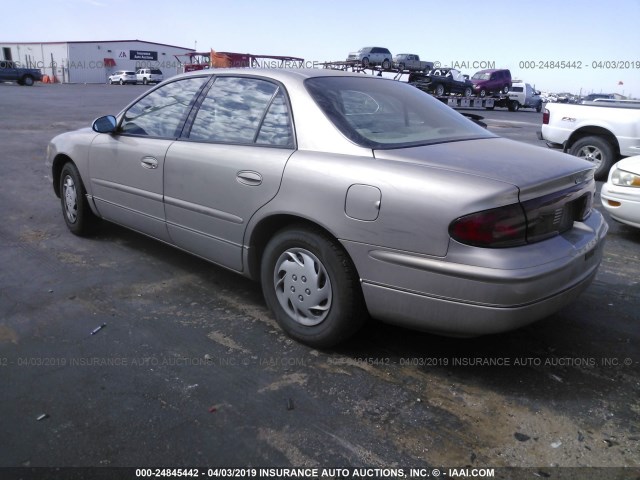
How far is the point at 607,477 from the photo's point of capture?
2.12 meters

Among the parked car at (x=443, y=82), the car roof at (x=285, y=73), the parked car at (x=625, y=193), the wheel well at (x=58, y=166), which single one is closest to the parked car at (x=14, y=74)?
the parked car at (x=443, y=82)

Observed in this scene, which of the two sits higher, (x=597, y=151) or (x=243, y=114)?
(x=243, y=114)

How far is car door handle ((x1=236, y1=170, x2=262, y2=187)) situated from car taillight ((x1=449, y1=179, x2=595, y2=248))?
1239mm

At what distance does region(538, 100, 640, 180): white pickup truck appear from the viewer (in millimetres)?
8352

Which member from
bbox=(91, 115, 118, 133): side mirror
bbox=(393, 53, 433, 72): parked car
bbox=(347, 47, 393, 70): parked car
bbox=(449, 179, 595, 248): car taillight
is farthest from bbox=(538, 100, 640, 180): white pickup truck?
bbox=(393, 53, 433, 72): parked car

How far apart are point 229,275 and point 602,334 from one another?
265 cm

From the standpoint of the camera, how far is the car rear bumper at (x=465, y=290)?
241cm

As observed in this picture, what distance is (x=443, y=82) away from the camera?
30344 millimetres

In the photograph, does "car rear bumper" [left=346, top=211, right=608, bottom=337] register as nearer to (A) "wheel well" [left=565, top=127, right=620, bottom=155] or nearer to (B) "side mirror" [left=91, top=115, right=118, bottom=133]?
(B) "side mirror" [left=91, top=115, right=118, bottom=133]

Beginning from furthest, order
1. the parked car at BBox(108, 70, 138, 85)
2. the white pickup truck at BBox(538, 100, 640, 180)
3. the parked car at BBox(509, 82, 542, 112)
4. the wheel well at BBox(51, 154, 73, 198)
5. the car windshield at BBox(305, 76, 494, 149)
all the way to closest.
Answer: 1. the parked car at BBox(108, 70, 138, 85)
2. the parked car at BBox(509, 82, 542, 112)
3. the white pickup truck at BBox(538, 100, 640, 180)
4. the wheel well at BBox(51, 154, 73, 198)
5. the car windshield at BBox(305, 76, 494, 149)

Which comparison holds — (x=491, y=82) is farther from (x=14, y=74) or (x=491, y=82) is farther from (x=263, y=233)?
(x=14, y=74)

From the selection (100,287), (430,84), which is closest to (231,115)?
(100,287)

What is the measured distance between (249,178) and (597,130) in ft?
25.0

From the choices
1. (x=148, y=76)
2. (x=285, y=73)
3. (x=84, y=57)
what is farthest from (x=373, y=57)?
(x=84, y=57)
